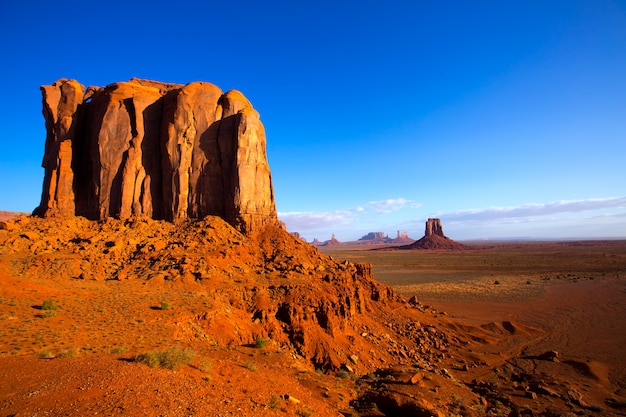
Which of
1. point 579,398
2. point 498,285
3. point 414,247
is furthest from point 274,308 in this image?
point 414,247

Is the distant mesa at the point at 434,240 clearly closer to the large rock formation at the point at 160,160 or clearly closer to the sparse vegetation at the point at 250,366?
the large rock formation at the point at 160,160

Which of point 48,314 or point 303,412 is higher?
point 48,314

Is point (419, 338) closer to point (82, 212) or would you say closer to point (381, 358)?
point (381, 358)

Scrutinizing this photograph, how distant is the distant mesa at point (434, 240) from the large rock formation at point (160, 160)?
155 meters

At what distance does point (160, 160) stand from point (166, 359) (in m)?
21.8

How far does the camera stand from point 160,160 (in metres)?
27.8

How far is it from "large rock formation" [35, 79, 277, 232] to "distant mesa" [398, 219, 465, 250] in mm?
155180

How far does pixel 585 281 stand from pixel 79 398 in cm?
6831

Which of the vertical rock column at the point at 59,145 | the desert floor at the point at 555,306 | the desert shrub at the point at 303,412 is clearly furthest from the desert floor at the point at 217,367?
the vertical rock column at the point at 59,145

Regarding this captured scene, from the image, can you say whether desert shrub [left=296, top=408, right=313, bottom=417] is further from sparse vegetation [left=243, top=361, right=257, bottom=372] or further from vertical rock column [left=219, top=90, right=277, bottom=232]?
vertical rock column [left=219, top=90, right=277, bottom=232]

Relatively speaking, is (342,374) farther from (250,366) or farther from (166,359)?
(166,359)

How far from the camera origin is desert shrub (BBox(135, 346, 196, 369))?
9.57 metres

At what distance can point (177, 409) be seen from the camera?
23.6ft

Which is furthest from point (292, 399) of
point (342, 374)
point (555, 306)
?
point (555, 306)
